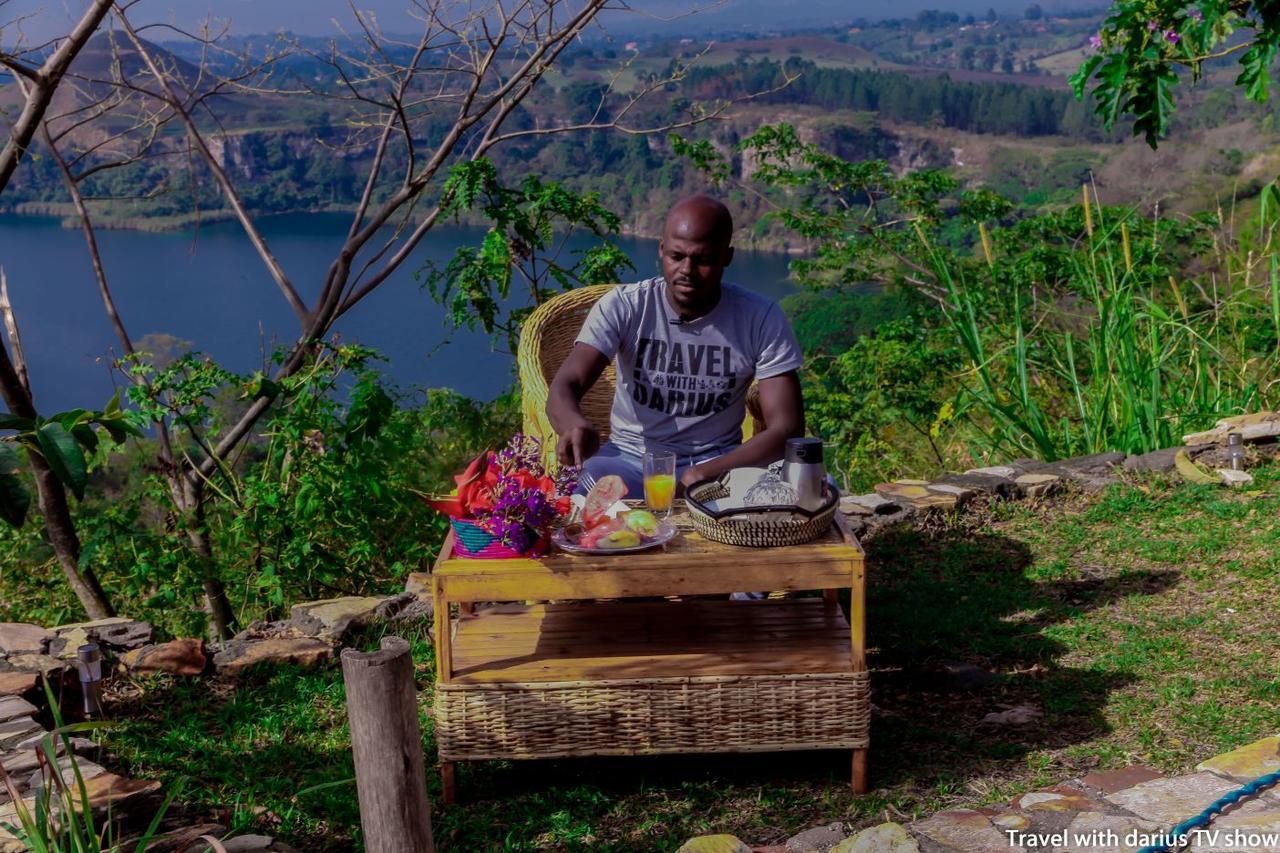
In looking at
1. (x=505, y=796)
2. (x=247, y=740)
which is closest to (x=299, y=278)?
(x=247, y=740)

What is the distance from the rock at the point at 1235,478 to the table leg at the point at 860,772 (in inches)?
109

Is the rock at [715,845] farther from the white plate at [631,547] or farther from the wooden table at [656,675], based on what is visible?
the white plate at [631,547]

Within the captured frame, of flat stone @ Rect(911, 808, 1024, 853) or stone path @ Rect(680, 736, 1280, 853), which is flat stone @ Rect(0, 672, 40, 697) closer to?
stone path @ Rect(680, 736, 1280, 853)

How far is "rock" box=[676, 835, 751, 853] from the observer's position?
2.50 m

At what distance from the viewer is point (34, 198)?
9133 mm

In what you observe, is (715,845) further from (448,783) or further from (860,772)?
(448,783)

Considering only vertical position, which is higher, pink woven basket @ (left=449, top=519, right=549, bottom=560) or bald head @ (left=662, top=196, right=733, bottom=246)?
bald head @ (left=662, top=196, right=733, bottom=246)

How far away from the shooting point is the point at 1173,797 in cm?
245

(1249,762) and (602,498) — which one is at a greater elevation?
(602,498)

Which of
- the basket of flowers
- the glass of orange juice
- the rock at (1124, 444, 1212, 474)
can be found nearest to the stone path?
the basket of flowers

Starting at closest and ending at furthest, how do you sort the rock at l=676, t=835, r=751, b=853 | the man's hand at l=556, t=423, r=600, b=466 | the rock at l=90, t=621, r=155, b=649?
the rock at l=676, t=835, r=751, b=853, the man's hand at l=556, t=423, r=600, b=466, the rock at l=90, t=621, r=155, b=649

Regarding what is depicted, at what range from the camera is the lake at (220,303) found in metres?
5.44

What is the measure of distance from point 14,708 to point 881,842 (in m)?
2.19

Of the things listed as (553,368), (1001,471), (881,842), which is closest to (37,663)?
(553,368)
